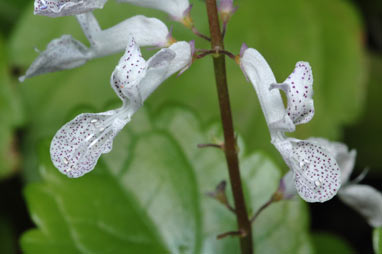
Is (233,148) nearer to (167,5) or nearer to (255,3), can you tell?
(167,5)

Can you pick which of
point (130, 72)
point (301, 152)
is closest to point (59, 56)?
point (130, 72)

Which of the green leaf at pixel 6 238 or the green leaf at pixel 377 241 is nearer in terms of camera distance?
the green leaf at pixel 377 241

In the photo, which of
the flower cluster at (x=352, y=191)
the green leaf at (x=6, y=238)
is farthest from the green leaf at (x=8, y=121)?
the flower cluster at (x=352, y=191)

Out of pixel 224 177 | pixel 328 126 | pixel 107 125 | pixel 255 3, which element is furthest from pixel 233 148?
pixel 255 3

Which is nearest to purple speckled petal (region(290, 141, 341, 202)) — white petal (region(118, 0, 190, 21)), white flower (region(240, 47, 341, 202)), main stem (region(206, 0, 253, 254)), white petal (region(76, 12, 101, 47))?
white flower (region(240, 47, 341, 202))

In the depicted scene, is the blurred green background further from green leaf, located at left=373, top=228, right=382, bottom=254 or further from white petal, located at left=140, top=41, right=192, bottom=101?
white petal, located at left=140, top=41, right=192, bottom=101

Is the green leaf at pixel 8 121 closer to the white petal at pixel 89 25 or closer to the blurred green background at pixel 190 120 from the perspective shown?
the blurred green background at pixel 190 120
